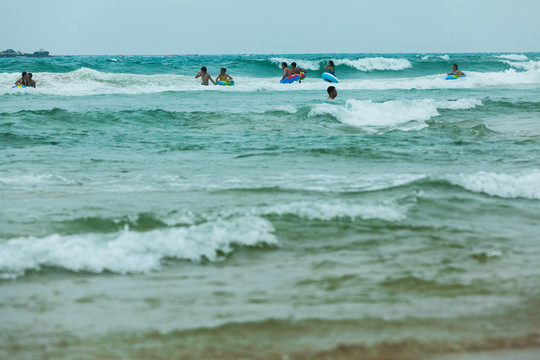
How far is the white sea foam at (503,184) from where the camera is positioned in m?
6.13

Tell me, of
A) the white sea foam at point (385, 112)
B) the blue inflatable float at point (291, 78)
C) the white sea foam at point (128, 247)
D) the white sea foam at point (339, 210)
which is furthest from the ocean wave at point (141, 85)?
the white sea foam at point (128, 247)

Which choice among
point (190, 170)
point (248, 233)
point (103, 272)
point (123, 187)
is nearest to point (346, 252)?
point (248, 233)

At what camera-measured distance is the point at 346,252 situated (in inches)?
174

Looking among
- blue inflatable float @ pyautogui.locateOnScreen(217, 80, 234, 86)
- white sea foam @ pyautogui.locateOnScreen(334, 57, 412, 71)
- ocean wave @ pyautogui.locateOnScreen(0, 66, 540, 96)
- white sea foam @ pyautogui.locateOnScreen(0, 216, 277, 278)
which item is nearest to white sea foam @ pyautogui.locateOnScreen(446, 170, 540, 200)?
white sea foam @ pyautogui.locateOnScreen(0, 216, 277, 278)

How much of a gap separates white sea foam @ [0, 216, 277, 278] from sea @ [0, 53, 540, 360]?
0.05 feet

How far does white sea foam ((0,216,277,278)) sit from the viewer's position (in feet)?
13.6

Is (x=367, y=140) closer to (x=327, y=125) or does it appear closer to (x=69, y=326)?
A: (x=327, y=125)

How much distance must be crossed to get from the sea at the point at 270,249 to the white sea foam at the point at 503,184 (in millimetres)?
22

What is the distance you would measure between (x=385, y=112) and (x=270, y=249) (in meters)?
11.2

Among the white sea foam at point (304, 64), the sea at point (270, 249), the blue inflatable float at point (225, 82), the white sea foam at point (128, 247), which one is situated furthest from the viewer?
the white sea foam at point (304, 64)

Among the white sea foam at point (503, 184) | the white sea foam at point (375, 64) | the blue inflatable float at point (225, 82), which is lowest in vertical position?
the white sea foam at point (503, 184)

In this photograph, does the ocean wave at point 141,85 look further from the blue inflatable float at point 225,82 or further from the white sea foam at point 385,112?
the white sea foam at point 385,112

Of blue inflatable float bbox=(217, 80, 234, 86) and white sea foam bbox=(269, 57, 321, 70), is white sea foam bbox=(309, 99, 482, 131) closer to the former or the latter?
blue inflatable float bbox=(217, 80, 234, 86)

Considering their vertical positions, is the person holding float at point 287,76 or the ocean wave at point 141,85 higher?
the person holding float at point 287,76
